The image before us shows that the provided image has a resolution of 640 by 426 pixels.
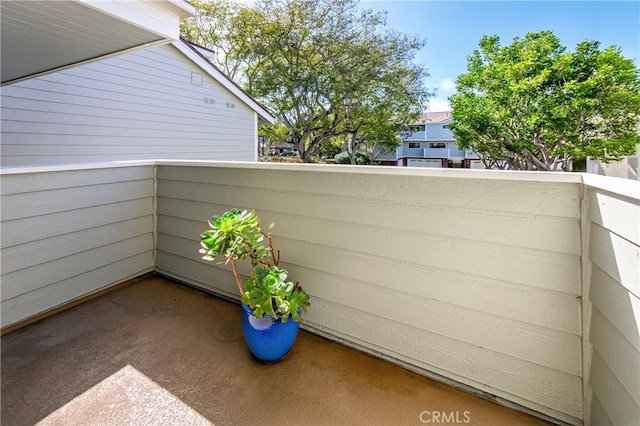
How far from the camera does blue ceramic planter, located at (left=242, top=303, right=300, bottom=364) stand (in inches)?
70.9

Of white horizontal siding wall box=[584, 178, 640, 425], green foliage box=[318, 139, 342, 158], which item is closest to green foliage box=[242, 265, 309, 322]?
white horizontal siding wall box=[584, 178, 640, 425]

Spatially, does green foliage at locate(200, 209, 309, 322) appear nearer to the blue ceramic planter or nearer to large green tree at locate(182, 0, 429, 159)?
the blue ceramic planter

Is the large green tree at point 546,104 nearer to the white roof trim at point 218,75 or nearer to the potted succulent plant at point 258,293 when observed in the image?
the white roof trim at point 218,75

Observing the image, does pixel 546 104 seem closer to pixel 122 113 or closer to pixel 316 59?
pixel 316 59

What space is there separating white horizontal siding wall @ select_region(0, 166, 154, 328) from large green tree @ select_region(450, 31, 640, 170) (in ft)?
48.0

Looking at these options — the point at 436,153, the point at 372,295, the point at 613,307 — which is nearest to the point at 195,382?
the point at 372,295

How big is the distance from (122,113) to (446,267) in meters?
5.74

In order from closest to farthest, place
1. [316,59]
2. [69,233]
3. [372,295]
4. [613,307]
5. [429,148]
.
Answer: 1. [613,307]
2. [372,295]
3. [69,233]
4. [316,59]
5. [429,148]

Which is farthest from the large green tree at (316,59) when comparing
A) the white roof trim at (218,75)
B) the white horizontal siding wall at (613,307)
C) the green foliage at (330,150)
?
the white horizontal siding wall at (613,307)

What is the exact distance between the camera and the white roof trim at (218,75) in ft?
20.0

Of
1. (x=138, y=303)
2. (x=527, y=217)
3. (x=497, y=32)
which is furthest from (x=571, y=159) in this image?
(x=138, y=303)

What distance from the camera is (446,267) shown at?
1.68 meters

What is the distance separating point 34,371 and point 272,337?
4.59ft

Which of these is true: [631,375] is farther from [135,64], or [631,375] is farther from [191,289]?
[135,64]
